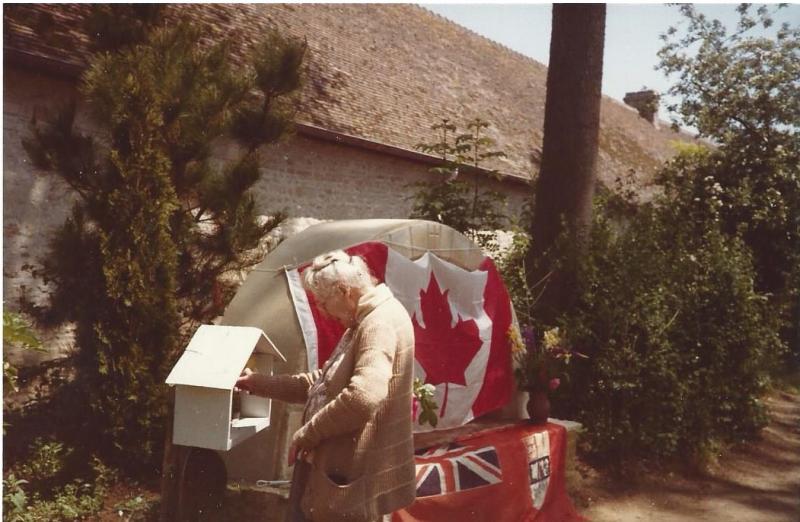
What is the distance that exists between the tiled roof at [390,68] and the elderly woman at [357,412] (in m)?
4.61

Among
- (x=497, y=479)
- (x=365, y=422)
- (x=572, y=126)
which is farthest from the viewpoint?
(x=572, y=126)

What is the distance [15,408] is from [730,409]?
7.39m

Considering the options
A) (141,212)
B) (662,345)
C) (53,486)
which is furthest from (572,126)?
(53,486)

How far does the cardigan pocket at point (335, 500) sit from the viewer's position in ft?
9.50

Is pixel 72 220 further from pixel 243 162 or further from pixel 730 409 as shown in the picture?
pixel 730 409

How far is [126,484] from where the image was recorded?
18.0ft

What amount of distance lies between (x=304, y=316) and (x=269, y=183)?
19.5ft

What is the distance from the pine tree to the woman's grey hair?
295 centimetres

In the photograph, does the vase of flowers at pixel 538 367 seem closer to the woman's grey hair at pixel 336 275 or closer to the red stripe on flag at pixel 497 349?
the red stripe on flag at pixel 497 349

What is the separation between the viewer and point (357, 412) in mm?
2766

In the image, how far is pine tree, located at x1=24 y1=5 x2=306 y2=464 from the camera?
5441mm

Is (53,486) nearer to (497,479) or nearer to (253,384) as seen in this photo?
(253,384)

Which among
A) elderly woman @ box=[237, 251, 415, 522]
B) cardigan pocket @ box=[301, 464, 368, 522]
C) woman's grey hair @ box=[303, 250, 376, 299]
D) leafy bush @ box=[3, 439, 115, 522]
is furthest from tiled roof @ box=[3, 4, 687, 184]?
cardigan pocket @ box=[301, 464, 368, 522]

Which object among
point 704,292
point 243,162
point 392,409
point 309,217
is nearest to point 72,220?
point 243,162
